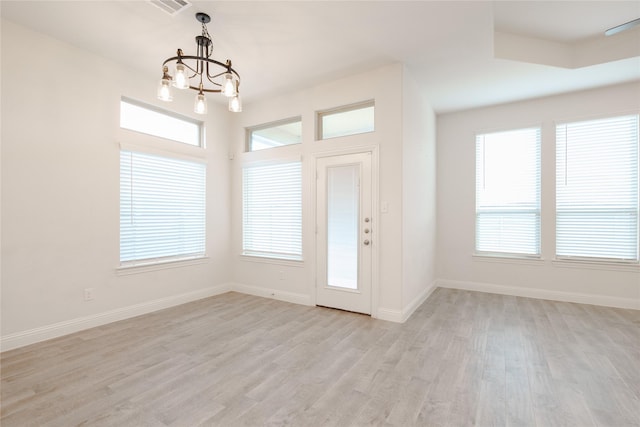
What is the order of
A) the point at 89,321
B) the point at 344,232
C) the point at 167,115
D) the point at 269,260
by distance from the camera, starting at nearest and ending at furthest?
the point at 89,321 → the point at 344,232 → the point at 167,115 → the point at 269,260

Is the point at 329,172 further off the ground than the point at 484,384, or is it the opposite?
the point at 329,172

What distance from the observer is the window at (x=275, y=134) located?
15.2 feet

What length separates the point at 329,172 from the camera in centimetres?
420

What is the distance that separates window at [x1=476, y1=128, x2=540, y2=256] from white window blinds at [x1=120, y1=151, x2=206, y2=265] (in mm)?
4749

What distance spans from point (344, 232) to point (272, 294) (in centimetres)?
161

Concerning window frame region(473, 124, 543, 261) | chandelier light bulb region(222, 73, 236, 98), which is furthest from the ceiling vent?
window frame region(473, 124, 543, 261)

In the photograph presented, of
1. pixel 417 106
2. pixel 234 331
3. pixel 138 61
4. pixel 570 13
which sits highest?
pixel 570 13

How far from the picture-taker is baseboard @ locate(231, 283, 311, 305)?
14.4 ft

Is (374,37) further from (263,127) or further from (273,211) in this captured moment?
(273,211)

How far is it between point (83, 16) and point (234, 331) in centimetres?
353

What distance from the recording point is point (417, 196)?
14.0ft

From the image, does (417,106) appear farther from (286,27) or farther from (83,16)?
(83,16)

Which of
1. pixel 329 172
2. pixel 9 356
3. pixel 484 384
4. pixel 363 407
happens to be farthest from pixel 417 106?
pixel 9 356

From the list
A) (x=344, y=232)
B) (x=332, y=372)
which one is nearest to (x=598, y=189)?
(x=344, y=232)
